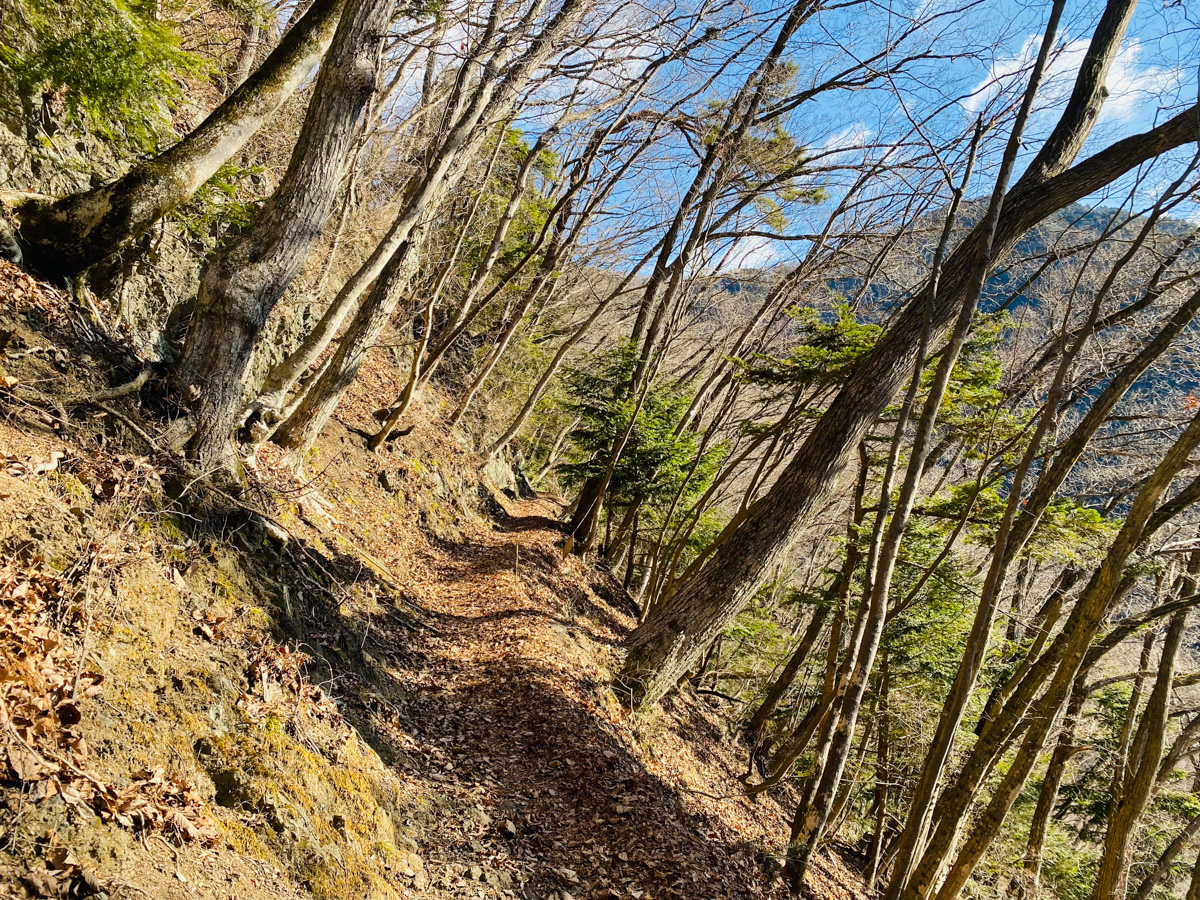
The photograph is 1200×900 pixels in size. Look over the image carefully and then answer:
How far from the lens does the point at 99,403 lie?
13.5 feet

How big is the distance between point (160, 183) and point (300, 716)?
4.20m

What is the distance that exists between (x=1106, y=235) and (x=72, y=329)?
27.9 feet

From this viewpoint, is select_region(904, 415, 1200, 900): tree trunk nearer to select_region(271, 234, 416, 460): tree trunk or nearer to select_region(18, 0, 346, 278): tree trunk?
select_region(18, 0, 346, 278): tree trunk

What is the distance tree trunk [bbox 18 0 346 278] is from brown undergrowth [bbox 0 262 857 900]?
0.58 meters

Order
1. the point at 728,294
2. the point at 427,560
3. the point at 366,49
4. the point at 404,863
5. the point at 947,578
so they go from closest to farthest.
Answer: the point at 404,863 < the point at 366,49 < the point at 947,578 < the point at 427,560 < the point at 728,294

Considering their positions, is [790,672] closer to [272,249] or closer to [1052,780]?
[1052,780]

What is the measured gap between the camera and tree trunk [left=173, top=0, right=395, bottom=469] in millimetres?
4688

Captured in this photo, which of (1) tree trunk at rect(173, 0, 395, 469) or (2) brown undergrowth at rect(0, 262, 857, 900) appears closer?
(2) brown undergrowth at rect(0, 262, 857, 900)

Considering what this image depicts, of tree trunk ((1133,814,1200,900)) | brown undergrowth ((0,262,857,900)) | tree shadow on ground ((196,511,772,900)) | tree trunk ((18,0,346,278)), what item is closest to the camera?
brown undergrowth ((0,262,857,900))

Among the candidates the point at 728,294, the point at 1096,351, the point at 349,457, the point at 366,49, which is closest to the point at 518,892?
the point at 366,49

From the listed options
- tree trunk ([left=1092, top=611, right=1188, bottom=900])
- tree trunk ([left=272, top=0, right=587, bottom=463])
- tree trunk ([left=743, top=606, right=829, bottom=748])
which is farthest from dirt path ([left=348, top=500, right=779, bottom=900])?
tree trunk ([left=1092, top=611, right=1188, bottom=900])

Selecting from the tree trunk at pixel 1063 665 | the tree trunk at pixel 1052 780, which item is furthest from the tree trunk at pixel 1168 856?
the tree trunk at pixel 1063 665

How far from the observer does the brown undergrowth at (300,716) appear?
270cm

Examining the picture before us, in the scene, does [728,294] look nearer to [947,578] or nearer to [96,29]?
[947,578]
